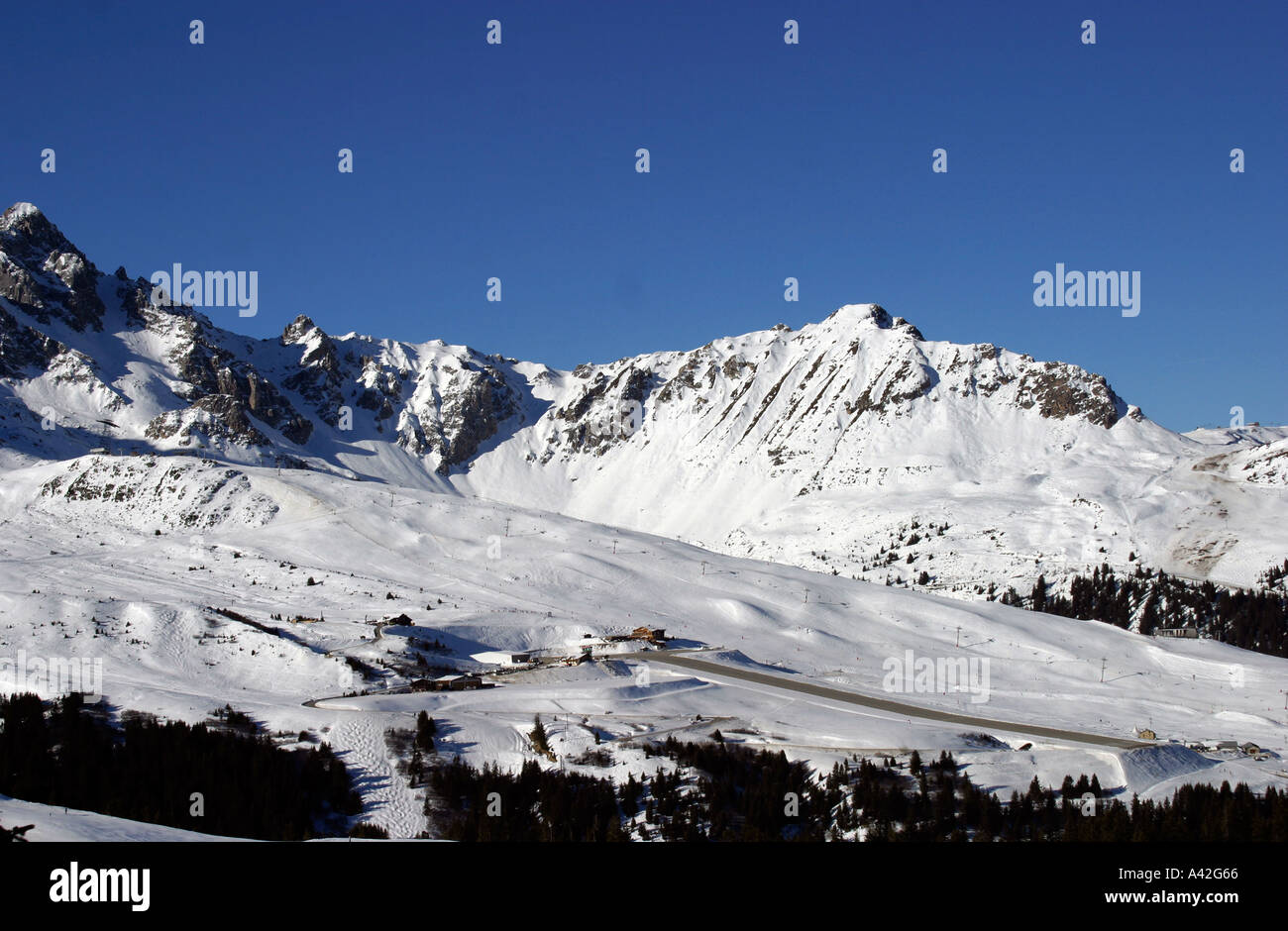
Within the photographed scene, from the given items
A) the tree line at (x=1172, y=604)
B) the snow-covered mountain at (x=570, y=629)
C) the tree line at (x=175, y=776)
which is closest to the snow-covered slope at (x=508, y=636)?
the snow-covered mountain at (x=570, y=629)

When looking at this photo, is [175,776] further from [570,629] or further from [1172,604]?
[1172,604]

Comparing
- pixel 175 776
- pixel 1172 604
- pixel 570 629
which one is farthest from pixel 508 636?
pixel 1172 604

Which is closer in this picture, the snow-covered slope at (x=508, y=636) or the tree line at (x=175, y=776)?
the tree line at (x=175, y=776)

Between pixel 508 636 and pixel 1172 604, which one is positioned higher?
pixel 1172 604

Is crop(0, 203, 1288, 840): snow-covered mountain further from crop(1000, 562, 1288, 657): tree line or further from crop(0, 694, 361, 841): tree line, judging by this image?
crop(1000, 562, 1288, 657): tree line

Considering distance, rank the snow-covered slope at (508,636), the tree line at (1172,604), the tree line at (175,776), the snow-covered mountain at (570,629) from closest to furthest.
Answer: the tree line at (175,776) < the snow-covered mountain at (570,629) < the snow-covered slope at (508,636) < the tree line at (1172,604)

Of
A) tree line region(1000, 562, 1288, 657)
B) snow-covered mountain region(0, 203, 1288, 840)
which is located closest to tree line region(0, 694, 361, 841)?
snow-covered mountain region(0, 203, 1288, 840)

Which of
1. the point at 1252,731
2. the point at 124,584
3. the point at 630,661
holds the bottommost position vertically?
the point at 1252,731

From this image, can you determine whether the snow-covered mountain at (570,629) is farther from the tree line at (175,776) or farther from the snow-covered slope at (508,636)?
the tree line at (175,776)
